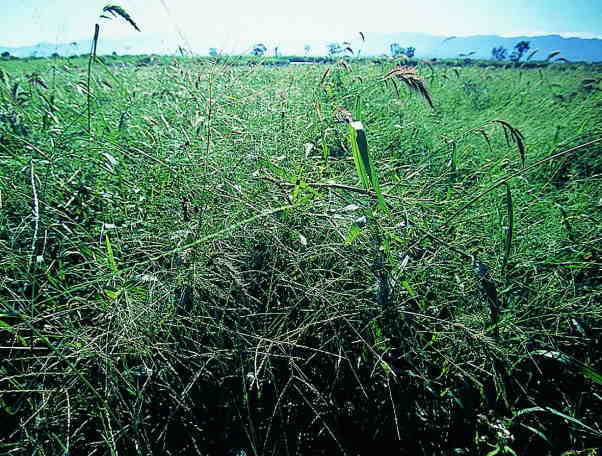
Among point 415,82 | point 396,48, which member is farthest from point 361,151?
point 396,48

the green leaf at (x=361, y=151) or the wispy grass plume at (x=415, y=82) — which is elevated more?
the wispy grass plume at (x=415, y=82)

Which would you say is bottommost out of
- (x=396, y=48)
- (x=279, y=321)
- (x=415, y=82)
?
(x=279, y=321)

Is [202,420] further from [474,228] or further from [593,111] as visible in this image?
[593,111]

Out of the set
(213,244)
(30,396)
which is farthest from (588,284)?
(30,396)

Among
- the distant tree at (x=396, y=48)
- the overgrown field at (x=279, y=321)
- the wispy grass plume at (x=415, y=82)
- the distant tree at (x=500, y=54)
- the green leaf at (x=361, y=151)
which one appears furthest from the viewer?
the distant tree at (x=500, y=54)

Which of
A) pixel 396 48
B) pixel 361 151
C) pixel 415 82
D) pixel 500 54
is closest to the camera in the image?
pixel 361 151

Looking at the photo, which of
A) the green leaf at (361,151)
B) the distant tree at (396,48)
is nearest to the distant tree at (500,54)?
the distant tree at (396,48)

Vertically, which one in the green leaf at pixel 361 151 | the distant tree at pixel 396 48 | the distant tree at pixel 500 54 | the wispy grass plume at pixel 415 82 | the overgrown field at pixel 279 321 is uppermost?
the distant tree at pixel 500 54

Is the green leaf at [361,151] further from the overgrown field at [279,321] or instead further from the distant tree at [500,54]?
the distant tree at [500,54]

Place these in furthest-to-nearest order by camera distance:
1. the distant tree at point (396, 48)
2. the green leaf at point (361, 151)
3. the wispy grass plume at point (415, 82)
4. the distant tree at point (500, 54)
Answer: the distant tree at point (500, 54) < the distant tree at point (396, 48) < the wispy grass plume at point (415, 82) < the green leaf at point (361, 151)

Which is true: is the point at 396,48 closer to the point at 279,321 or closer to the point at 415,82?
the point at 415,82

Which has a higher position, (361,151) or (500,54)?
(500,54)

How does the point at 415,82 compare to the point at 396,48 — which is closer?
the point at 415,82

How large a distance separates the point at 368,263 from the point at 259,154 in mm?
626
